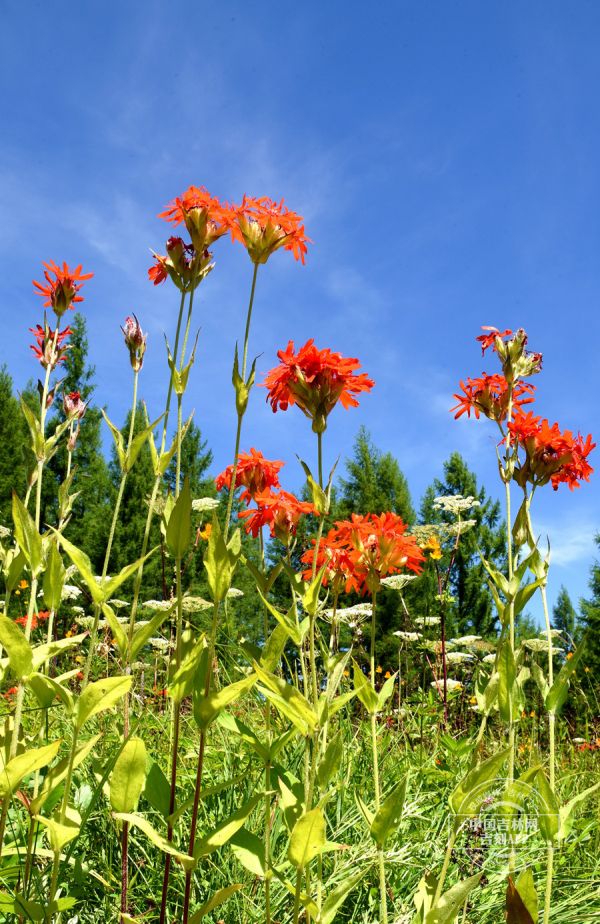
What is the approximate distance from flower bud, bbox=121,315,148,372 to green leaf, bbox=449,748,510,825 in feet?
4.49

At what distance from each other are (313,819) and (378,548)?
825mm

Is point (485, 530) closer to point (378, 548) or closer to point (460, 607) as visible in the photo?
point (460, 607)

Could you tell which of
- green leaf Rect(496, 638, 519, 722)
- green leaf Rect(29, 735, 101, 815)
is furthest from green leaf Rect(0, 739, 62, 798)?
green leaf Rect(496, 638, 519, 722)

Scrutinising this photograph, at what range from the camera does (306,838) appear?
46.9 inches

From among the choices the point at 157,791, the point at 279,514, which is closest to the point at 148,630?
the point at 157,791

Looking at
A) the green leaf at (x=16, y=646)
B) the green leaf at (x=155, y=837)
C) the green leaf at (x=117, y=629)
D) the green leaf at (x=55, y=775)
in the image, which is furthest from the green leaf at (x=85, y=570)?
the green leaf at (x=155, y=837)

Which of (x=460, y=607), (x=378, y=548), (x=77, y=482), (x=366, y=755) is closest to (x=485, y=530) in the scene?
(x=460, y=607)

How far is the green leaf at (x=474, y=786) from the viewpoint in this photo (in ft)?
4.15

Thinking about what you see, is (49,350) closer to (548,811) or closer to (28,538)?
(28,538)

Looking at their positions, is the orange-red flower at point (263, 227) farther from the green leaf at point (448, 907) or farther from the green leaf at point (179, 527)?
the green leaf at point (448, 907)

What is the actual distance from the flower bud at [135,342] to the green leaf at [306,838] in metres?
1.29

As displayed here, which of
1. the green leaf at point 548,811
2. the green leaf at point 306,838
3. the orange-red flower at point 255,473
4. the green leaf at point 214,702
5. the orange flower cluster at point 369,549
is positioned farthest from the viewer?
the orange-red flower at point 255,473

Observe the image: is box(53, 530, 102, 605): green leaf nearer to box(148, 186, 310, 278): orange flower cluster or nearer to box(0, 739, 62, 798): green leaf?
box(0, 739, 62, 798): green leaf

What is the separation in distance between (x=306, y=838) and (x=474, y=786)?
0.35 m
